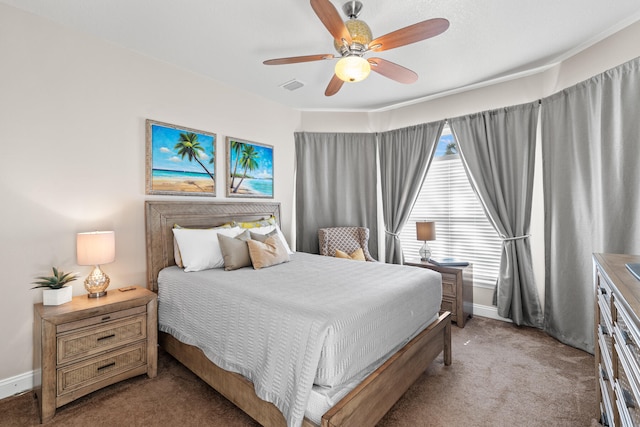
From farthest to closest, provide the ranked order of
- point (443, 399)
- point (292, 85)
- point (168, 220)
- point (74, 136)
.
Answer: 1. point (292, 85)
2. point (168, 220)
3. point (74, 136)
4. point (443, 399)

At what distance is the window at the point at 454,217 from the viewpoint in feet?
12.2

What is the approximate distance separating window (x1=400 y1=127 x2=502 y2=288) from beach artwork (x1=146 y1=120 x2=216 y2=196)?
2757 millimetres

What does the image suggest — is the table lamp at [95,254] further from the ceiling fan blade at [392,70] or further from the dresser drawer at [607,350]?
the dresser drawer at [607,350]

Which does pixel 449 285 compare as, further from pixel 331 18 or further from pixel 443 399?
pixel 331 18

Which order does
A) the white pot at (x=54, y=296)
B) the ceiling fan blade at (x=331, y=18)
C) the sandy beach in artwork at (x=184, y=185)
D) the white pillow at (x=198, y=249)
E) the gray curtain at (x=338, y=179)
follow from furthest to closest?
the gray curtain at (x=338, y=179)
the sandy beach in artwork at (x=184, y=185)
the white pillow at (x=198, y=249)
the white pot at (x=54, y=296)
the ceiling fan blade at (x=331, y=18)

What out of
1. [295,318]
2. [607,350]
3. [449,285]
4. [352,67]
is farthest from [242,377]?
[449,285]

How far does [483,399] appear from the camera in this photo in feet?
6.81

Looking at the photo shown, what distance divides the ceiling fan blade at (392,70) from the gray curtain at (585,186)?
→ 1.67m

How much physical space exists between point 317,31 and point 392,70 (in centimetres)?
72

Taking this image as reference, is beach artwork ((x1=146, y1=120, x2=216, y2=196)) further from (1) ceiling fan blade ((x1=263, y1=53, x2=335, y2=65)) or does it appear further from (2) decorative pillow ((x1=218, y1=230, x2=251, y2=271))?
(1) ceiling fan blade ((x1=263, y1=53, x2=335, y2=65))

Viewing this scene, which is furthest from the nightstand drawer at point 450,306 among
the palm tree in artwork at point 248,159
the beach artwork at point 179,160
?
the beach artwork at point 179,160

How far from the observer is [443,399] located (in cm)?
208

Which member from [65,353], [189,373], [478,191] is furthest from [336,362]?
[478,191]

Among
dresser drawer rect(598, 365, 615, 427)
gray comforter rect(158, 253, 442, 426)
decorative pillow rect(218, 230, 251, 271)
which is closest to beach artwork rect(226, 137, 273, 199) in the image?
decorative pillow rect(218, 230, 251, 271)
